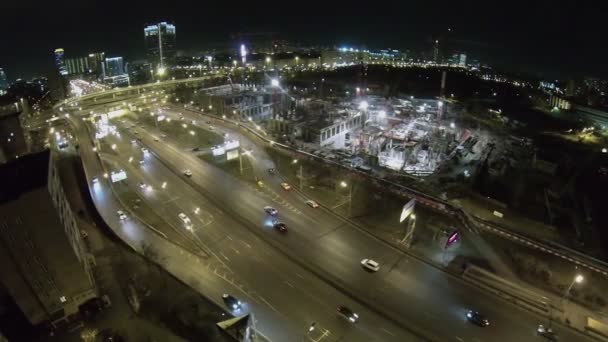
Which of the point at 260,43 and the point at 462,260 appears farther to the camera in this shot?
the point at 260,43

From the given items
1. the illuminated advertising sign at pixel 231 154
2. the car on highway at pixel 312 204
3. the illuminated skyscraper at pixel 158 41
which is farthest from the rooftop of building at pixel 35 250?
the illuminated skyscraper at pixel 158 41

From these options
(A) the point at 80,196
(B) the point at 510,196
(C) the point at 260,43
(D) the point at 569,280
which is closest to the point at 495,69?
(C) the point at 260,43

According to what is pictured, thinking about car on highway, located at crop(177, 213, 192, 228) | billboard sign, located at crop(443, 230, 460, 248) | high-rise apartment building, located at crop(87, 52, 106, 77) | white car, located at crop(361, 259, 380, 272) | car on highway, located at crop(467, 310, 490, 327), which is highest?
high-rise apartment building, located at crop(87, 52, 106, 77)

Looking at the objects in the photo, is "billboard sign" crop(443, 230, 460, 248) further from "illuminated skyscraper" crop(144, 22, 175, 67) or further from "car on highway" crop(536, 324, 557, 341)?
"illuminated skyscraper" crop(144, 22, 175, 67)

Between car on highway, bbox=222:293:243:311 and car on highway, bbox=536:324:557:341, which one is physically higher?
car on highway, bbox=222:293:243:311

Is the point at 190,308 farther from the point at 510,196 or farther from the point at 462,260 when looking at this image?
the point at 510,196

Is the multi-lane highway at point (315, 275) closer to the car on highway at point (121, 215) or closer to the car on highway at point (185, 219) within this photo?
the car on highway at point (185, 219)

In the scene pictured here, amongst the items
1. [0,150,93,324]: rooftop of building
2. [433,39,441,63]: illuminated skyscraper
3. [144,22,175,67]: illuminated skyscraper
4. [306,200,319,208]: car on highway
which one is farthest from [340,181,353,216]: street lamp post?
[144,22,175,67]: illuminated skyscraper
